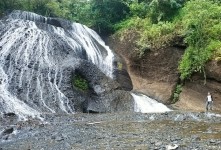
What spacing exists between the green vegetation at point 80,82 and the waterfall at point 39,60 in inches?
17.6

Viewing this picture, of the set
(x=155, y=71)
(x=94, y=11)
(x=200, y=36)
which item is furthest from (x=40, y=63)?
(x=94, y=11)

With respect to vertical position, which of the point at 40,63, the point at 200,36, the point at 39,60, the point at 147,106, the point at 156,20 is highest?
the point at 156,20

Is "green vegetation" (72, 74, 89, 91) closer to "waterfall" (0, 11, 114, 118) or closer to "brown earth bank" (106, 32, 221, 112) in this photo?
"waterfall" (0, 11, 114, 118)

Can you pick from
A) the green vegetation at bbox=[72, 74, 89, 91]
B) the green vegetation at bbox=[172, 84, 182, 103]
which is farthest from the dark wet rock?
the green vegetation at bbox=[172, 84, 182, 103]

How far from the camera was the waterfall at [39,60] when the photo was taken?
18.2m

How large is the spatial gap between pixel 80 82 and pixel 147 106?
406cm

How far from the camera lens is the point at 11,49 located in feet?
68.1

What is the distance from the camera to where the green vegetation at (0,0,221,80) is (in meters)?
22.6

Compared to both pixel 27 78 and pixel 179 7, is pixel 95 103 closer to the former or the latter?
pixel 27 78

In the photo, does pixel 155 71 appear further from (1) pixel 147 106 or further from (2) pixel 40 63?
(2) pixel 40 63

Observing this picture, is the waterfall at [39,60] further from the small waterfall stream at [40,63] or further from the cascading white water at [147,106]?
the cascading white water at [147,106]

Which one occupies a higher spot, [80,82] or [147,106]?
[80,82]

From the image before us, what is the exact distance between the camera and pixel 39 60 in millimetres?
20578

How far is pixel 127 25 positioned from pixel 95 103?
36.9 feet
